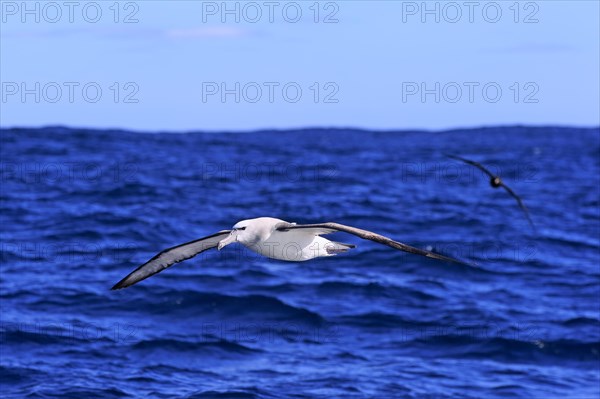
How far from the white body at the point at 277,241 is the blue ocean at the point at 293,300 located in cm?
157

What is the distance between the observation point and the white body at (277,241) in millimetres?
8156

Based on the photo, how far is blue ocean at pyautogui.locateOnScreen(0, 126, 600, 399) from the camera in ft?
55.1

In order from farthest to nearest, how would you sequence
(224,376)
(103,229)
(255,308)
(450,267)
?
(103,229)
(450,267)
(255,308)
(224,376)

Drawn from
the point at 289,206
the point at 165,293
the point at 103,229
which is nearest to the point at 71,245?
the point at 103,229

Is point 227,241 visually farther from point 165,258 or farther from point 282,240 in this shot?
point 165,258

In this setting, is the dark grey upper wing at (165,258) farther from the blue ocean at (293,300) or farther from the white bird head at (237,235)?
the blue ocean at (293,300)

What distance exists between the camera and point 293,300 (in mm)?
22062

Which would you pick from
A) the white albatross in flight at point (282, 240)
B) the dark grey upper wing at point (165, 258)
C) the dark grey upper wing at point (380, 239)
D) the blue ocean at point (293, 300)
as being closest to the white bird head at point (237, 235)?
the white albatross in flight at point (282, 240)

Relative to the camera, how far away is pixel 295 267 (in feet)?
83.5

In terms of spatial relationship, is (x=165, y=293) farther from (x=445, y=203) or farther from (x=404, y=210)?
(x=445, y=203)

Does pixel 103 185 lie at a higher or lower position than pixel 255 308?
higher

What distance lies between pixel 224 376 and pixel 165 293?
5.77 meters

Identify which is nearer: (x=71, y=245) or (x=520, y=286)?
(x=520, y=286)

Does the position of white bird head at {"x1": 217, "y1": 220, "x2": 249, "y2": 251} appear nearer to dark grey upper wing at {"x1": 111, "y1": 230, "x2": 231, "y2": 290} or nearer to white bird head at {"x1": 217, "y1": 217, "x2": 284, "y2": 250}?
white bird head at {"x1": 217, "y1": 217, "x2": 284, "y2": 250}
